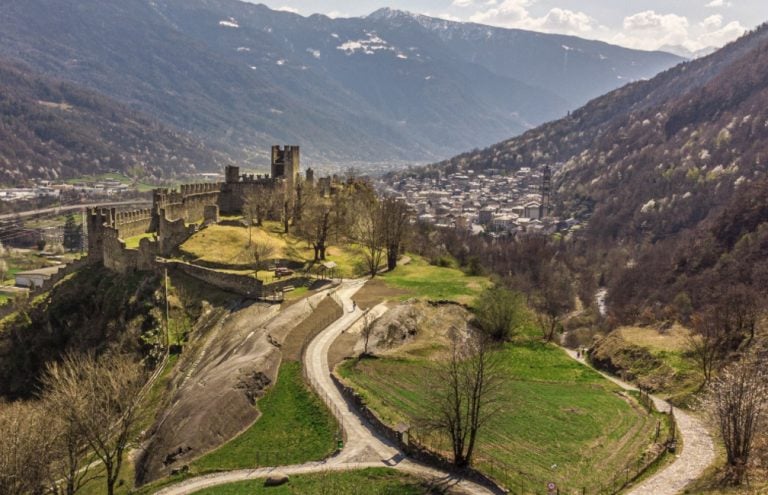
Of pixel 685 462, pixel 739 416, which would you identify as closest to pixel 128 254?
pixel 685 462

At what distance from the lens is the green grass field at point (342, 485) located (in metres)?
36.7

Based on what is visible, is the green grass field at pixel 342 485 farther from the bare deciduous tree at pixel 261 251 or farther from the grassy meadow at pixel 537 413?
the bare deciduous tree at pixel 261 251

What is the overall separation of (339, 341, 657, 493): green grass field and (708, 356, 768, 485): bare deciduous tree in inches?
238

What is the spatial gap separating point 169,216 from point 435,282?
4096cm

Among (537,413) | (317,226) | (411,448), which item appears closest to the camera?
(411,448)

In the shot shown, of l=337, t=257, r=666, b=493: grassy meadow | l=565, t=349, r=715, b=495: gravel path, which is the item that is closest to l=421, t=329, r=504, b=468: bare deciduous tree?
l=337, t=257, r=666, b=493: grassy meadow

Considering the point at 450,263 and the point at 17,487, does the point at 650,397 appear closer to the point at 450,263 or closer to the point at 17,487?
the point at 17,487

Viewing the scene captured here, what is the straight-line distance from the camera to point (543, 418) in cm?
4659

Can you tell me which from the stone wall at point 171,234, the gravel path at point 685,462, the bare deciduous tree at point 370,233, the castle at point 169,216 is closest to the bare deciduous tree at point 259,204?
the castle at point 169,216

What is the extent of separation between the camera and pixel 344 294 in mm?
76750

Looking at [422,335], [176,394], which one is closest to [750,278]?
[422,335]

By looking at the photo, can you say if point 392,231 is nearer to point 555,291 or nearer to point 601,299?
point 555,291

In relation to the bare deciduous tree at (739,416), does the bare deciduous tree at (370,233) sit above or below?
above

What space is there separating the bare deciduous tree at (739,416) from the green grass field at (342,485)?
17.5 meters
